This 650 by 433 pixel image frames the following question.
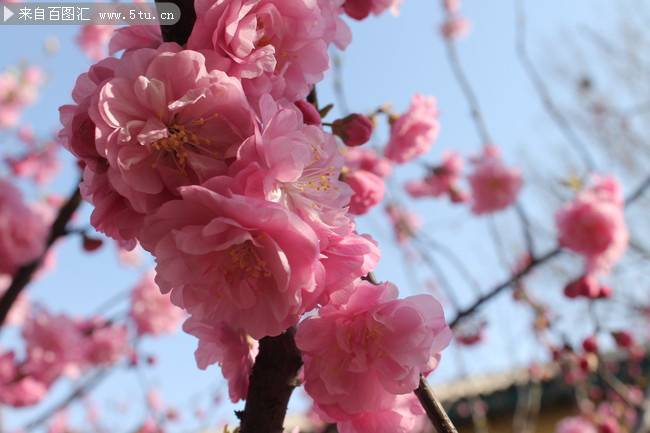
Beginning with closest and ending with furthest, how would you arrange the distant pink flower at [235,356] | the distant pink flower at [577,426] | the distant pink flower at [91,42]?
the distant pink flower at [235,356], the distant pink flower at [577,426], the distant pink flower at [91,42]

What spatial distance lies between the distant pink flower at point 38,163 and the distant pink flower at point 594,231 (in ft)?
14.9

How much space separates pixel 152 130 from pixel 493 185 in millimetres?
3547

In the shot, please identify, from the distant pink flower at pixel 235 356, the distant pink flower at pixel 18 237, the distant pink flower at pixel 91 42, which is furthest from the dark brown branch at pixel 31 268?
the distant pink flower at pixel 91 42

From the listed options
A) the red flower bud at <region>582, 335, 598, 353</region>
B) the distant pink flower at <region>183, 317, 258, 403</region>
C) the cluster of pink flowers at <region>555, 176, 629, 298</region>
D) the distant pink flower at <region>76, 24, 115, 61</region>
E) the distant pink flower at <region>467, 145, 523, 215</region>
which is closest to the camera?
the distant pink flower at <region>183, 317, 258, 403</region>

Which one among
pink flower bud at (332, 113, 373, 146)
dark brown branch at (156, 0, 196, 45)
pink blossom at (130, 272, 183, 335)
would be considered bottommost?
pink blossom at (130, 272, 183, 335)

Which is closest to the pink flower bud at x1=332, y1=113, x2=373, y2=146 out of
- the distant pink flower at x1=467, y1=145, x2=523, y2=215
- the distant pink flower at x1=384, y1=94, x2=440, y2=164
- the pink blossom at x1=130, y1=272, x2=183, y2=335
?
the distant pink flower at x1=384, y1=94, x2=440, y2=164

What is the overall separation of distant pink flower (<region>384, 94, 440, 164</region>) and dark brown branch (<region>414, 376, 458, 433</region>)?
46.0 inches

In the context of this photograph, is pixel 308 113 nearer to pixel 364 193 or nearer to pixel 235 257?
pixel 235 257

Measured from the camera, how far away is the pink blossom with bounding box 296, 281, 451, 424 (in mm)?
821

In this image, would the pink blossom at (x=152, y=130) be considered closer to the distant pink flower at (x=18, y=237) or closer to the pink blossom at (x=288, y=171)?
the pink blossom at (x=288, y=171)

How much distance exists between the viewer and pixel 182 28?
867 mm

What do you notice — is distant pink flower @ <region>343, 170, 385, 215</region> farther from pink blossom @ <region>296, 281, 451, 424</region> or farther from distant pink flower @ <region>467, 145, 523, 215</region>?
distant pink flower @ <region>467, 145, 523, 215</region>

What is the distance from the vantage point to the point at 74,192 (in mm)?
2344

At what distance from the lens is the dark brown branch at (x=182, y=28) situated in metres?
0.86
